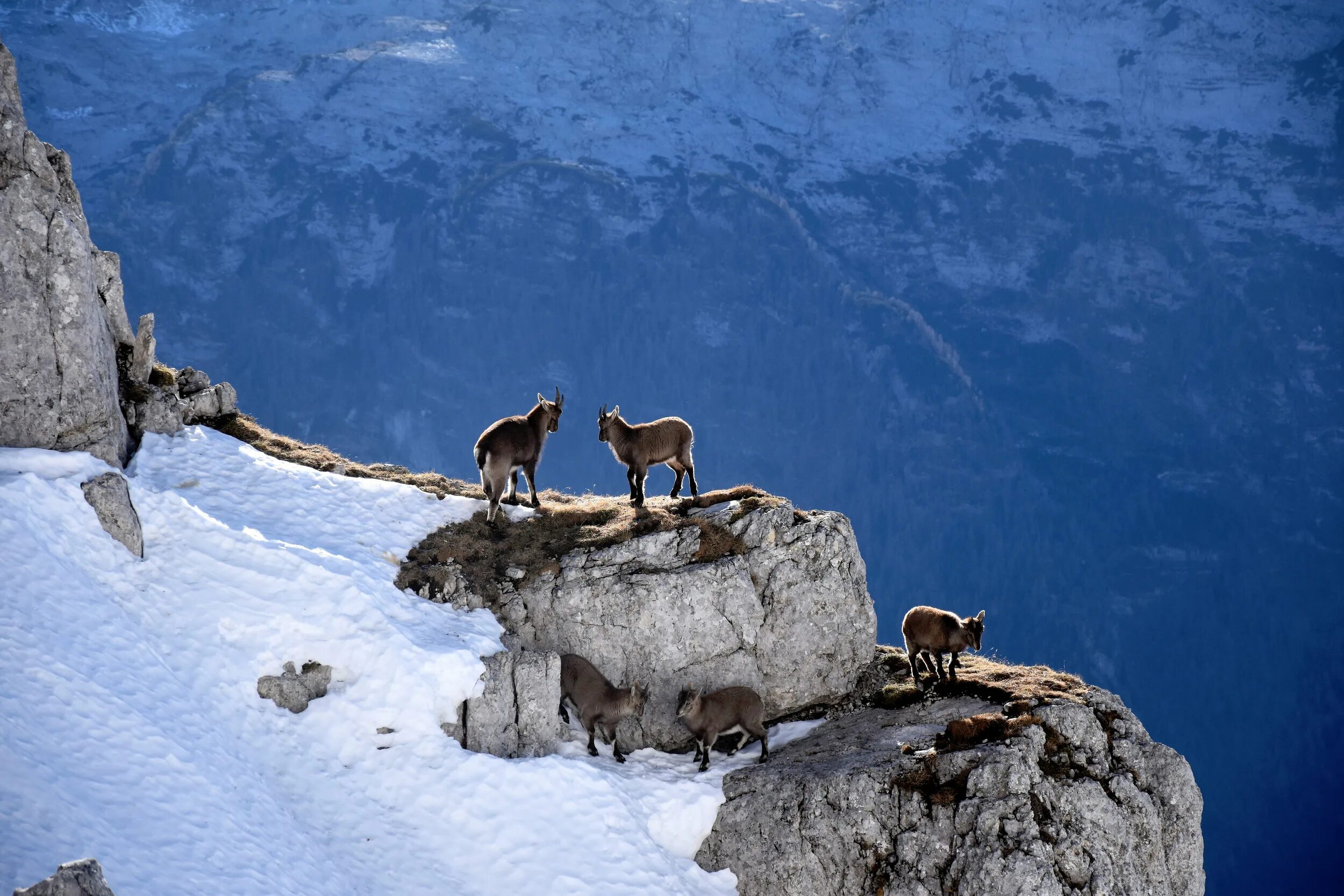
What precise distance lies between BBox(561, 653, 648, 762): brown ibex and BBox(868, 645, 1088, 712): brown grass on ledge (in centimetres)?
583

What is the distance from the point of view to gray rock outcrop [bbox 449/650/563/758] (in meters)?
22.0

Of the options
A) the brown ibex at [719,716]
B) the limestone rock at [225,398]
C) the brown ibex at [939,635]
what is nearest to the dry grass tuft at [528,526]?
the limestone rock at [225,398]

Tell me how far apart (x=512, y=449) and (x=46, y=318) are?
10305mm

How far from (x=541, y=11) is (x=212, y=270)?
65.1 meters

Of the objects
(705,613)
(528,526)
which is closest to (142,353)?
(528,526)

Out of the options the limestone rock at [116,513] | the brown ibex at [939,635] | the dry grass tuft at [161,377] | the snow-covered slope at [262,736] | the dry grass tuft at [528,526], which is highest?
the dry grass tuft at [161,377]

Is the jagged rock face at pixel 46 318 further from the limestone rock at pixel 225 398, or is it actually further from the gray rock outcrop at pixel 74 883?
the gray rock outcrop at pixel 74 883

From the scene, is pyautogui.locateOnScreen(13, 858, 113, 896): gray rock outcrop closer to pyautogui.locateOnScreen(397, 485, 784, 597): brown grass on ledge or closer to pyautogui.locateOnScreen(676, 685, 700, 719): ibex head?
pyautogui.locateOnScreen(397, 485, 784, 597): brown grass on ledge

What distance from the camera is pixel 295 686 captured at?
21.2 meters

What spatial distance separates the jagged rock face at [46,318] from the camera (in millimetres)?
23250

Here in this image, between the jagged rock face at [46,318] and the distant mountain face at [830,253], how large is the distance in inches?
4191

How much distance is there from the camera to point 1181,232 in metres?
148

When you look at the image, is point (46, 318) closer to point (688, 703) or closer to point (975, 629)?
point (688, 703)

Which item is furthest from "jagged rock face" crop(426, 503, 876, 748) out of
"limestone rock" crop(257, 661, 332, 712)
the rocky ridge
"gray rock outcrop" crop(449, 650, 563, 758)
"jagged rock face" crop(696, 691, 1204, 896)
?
the rocky ridge
